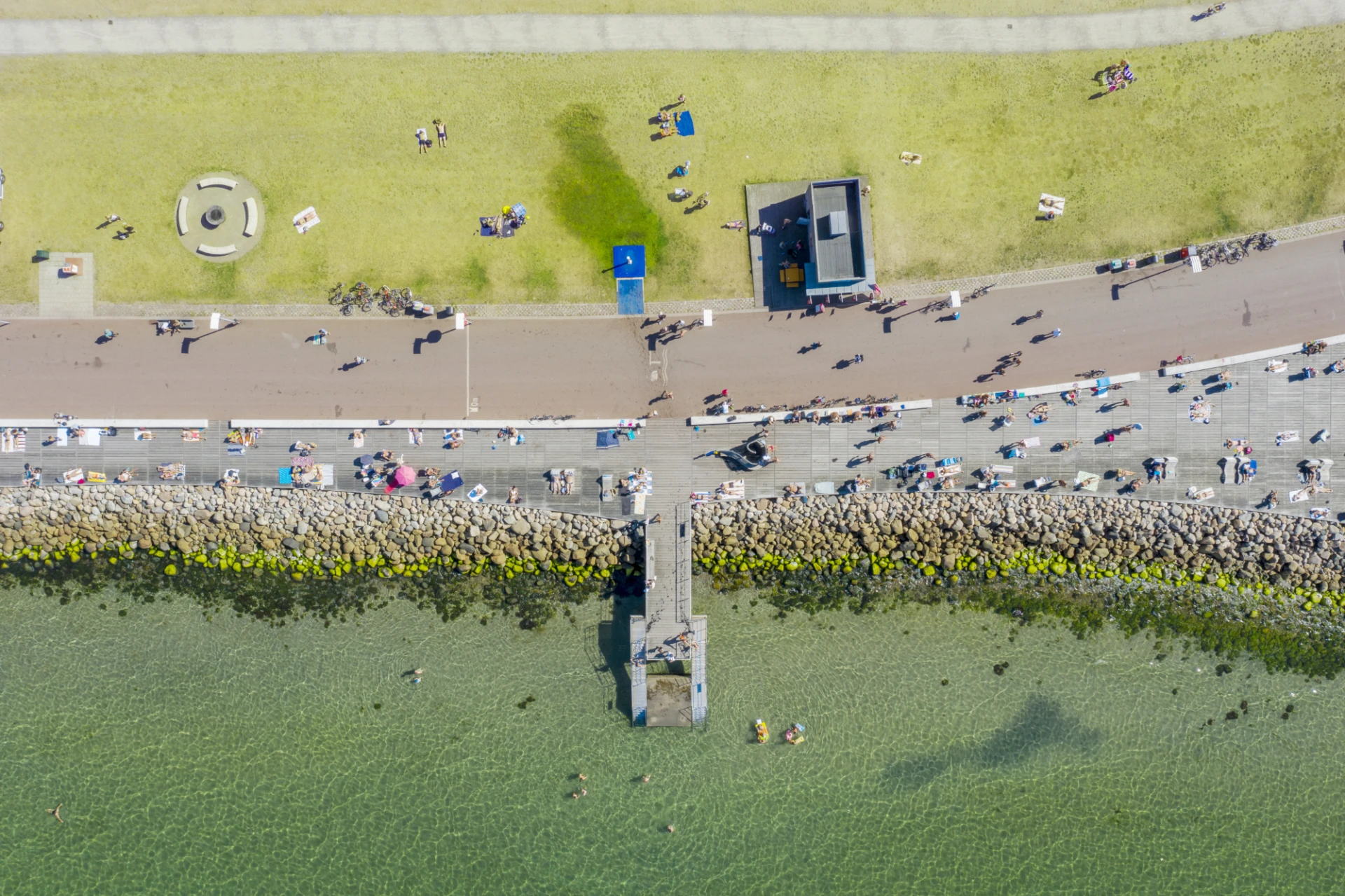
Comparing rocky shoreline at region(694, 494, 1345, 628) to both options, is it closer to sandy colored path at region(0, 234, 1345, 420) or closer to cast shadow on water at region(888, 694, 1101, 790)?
sandy colored path at region(0, 234, 1345, 420)

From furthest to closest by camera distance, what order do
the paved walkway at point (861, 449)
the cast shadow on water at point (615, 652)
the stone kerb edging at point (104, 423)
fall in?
the cast shadow on water at point (615, 652) < the paved walkway at point (861, 449) < the stone kerb edging at point (104, 423)

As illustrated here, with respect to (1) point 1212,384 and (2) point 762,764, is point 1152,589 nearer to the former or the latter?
(1) point 1212,384

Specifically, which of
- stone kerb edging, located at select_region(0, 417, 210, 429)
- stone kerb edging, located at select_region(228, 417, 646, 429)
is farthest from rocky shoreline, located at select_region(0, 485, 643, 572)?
stone kerb edging, located at select_region(228, 417, 646, 429)

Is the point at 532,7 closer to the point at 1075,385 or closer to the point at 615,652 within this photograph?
the point at 615,652

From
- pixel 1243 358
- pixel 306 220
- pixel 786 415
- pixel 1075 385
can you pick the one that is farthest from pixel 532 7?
pixel 1243 358

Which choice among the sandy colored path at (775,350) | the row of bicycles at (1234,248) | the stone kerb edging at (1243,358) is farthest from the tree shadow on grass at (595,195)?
the row of bicycles at (1234,248)

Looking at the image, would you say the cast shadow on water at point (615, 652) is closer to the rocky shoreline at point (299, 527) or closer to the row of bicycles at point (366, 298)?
the rocky shoreline at point (299, 527)

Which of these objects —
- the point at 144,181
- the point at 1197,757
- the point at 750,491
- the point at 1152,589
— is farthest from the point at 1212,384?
the point at 144,181
